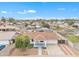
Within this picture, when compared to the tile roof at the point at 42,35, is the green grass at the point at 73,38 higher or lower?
lower

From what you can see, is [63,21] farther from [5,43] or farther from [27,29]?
[5,43]

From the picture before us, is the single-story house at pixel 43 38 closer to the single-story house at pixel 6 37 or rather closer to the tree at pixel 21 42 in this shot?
the tree at pixel 21 42

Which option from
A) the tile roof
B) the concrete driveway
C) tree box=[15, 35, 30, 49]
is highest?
the tile roof

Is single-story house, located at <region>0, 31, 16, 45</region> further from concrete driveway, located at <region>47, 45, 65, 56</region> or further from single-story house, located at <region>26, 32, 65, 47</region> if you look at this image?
concrete driveway, located at <region>47, 45, 65, 56</region>

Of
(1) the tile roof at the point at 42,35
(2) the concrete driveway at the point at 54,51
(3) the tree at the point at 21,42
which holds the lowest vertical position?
(2) the concrete driveway at the point at 54,51

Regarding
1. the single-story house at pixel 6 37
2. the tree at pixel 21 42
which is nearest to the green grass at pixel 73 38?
the tree at pixel 21 42

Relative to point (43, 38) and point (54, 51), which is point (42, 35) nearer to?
point (43, 38)

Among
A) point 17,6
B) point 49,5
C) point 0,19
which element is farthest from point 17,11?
point 49,5

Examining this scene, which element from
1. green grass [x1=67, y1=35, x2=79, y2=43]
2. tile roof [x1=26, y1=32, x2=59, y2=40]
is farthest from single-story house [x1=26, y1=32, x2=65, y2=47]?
green grass [x1=67, y1=35, x2=79, y2=43]

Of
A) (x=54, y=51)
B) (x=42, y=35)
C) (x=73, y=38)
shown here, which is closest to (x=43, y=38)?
(x=42, y=35)

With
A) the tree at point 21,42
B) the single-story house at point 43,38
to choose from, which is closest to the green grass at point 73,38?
the single-story house at point 43,38
